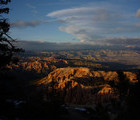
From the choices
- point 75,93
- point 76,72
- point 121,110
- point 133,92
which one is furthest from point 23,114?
point 76,72

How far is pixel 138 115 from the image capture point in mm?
10039

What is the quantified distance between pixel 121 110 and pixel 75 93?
6615cm

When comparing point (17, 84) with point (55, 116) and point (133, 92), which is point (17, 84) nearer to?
point (55, 116)

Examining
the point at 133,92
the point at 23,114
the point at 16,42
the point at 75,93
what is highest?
the point at 16,42

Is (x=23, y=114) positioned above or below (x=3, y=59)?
below

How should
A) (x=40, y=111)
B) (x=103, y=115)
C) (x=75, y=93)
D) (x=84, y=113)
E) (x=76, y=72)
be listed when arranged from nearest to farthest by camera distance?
(x=103, y=115)
(x=40, y=111)
(x=84, y=113)
(x=75, y=93)
(x=76, y=72)

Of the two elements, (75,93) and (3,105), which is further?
(75,93)

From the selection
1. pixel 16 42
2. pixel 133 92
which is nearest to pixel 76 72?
pixel 133 92

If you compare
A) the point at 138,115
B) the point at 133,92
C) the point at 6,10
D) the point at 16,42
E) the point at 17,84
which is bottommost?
the point at 133,92

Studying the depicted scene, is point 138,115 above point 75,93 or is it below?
above

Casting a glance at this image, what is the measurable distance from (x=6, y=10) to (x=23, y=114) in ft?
42.3

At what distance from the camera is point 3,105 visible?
41.0 ft

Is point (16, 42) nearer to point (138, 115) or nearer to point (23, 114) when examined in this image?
point (23, 114)

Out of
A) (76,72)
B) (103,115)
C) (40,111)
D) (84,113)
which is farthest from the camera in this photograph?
(76,72)
